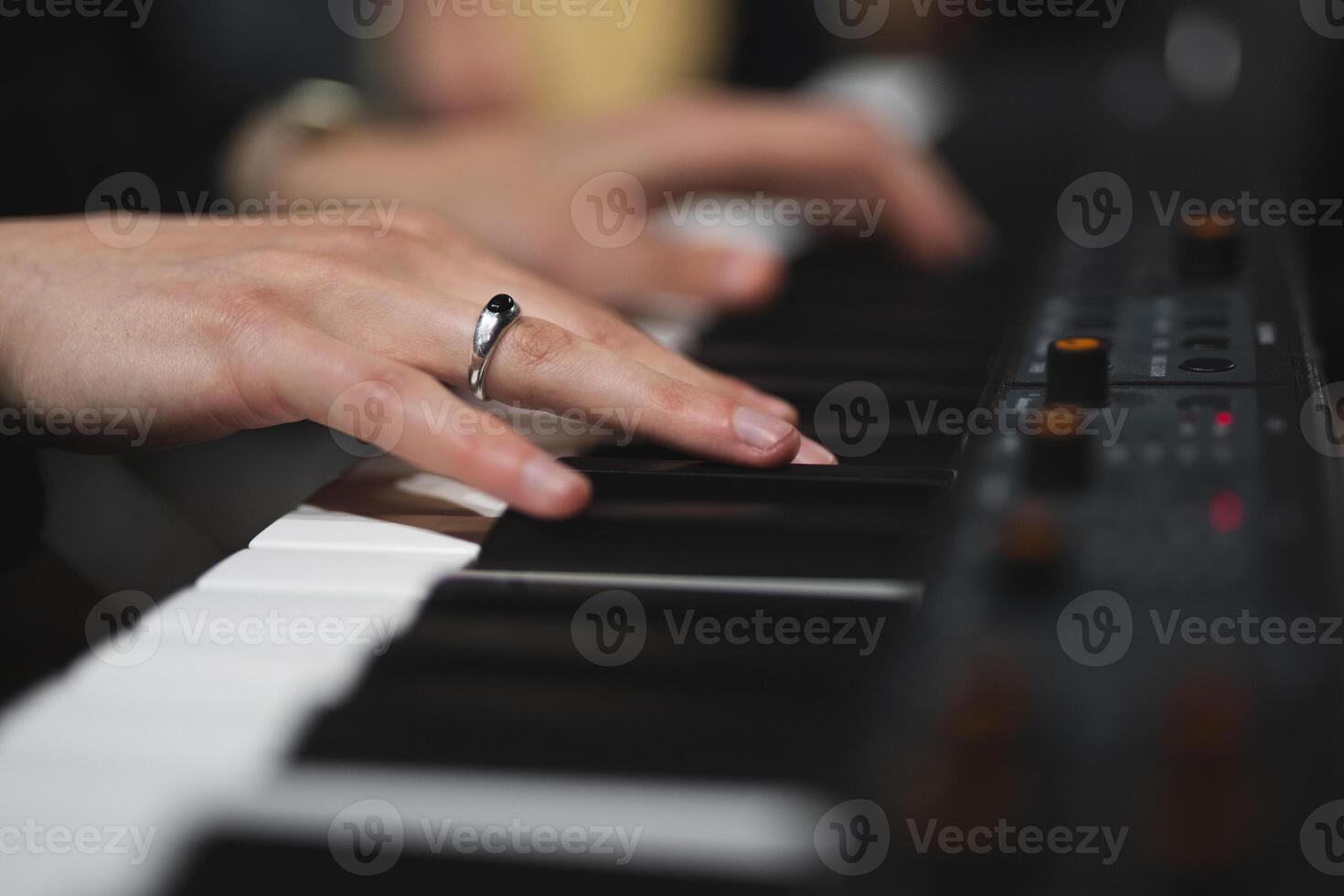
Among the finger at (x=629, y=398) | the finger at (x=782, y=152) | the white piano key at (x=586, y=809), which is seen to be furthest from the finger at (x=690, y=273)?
the white piano key at (x=586, y=809)

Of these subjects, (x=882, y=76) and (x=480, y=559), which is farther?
(x=882, y=76)

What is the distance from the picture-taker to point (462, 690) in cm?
45

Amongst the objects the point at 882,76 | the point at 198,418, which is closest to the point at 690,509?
the point at 198,418

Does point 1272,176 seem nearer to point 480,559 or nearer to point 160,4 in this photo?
point 480,559

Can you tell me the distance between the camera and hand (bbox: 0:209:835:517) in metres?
0.63

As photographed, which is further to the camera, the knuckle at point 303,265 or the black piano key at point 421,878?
the knuckle at point 303,265

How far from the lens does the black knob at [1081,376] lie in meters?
0.63

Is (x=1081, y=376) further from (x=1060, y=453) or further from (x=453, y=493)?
(x=453, y=493)

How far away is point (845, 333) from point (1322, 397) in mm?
380

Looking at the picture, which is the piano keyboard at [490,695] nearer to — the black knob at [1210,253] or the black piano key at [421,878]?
the black piano key at [421,878]

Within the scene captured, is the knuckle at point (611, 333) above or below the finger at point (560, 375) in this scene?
above

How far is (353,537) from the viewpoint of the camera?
58 centimetres

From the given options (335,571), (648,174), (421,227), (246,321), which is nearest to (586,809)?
(335,571)

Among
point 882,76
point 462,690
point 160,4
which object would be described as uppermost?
point 882,76
